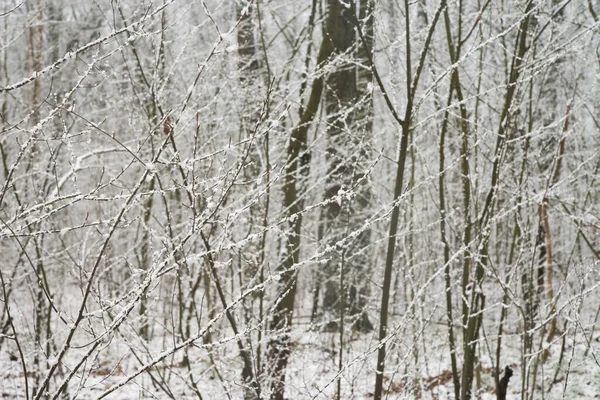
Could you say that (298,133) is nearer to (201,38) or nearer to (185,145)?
(201,38)

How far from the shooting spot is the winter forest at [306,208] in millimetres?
2109

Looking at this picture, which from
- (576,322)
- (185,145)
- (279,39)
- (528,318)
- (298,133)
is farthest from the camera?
(279,39)

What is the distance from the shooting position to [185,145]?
8242 millimetres

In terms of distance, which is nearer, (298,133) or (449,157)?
(298,133)

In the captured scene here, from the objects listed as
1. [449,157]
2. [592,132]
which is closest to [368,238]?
[449,157]

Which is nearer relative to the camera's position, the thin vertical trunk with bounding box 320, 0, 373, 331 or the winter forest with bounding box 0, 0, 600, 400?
the winter forest with bounding box 0, 0, 600, 400

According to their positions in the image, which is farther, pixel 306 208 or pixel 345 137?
pixel 345 137

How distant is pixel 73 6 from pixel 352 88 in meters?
6.17

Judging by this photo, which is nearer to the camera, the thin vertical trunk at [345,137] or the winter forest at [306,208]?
the winter forest at [306,208]

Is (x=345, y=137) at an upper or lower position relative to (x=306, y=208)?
upper

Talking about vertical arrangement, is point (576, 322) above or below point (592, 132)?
below

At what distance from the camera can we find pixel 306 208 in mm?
1996

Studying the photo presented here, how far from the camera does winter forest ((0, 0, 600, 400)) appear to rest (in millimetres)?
2109

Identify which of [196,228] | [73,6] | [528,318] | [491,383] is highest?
[73,6]
